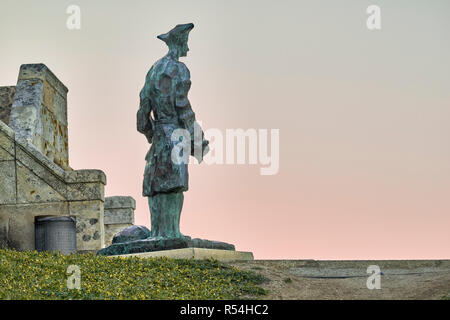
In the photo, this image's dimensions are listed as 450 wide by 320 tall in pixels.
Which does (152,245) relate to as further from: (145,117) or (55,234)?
(55,234)

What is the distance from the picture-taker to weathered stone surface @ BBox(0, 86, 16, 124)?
925 inches

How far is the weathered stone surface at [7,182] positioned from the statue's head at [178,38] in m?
5.32

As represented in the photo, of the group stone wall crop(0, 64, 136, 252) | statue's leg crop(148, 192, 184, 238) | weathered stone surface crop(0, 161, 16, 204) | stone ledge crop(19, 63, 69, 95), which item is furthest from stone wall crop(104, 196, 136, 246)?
statue's leg crop(148, 192, 184, 238)

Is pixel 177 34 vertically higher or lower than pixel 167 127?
higher

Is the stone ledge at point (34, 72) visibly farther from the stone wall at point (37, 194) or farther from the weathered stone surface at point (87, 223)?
the weathered stone surface at point (87, 223)

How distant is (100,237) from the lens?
20328 millimetres

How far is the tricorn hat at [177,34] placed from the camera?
1670 centimetres

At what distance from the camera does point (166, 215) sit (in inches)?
634

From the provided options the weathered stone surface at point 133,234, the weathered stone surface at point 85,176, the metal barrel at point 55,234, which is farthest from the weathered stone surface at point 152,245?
the weathered stone surface at point 85,176

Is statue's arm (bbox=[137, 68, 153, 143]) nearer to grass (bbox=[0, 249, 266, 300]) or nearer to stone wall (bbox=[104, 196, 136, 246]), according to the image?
grass (bbox=[0, 249, 266, 300])

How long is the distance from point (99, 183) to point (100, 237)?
1139 millimetres

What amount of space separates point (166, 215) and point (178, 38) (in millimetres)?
3101

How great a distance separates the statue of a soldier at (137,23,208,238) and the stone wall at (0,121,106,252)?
163 inches

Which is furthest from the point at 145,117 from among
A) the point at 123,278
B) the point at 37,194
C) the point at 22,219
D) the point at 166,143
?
the point at 22,219
